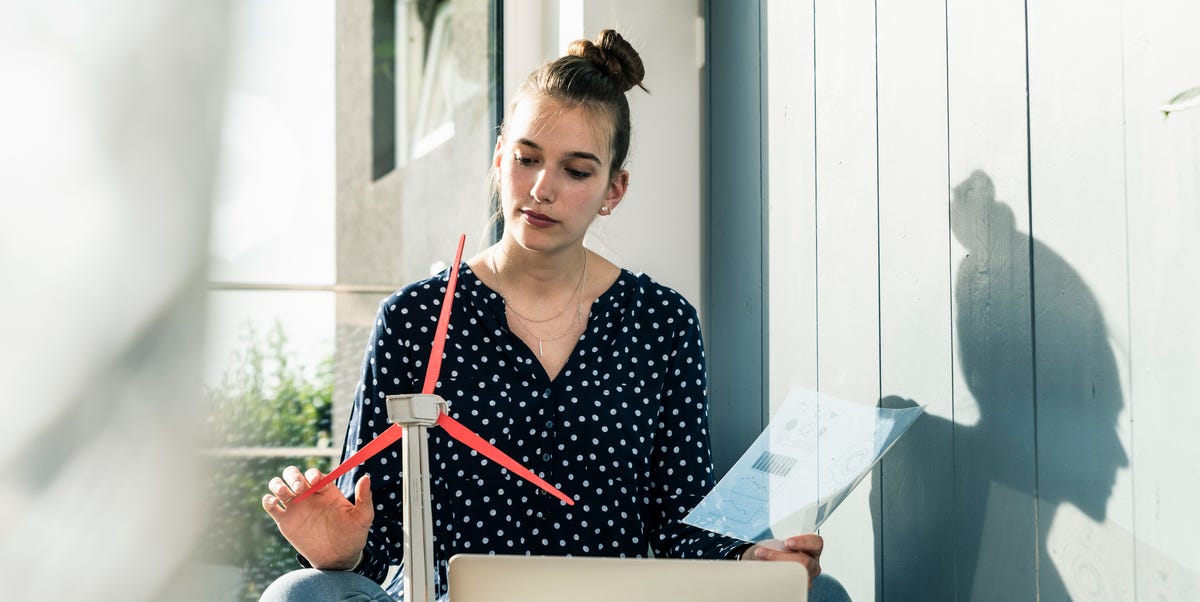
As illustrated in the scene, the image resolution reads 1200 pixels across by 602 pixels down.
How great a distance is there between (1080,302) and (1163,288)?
0.36 ft

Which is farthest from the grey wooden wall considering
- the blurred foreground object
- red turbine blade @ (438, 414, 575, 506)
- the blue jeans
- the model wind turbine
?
the blurred foreground object

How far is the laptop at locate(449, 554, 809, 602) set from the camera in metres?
0.79

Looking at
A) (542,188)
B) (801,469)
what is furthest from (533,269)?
(801,469)

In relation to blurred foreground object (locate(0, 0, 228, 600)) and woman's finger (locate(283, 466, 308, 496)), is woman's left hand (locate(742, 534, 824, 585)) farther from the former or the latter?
blurred foreground object (locate(0, 0, 228, 600))

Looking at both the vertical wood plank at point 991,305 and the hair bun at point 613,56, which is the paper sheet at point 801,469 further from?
the hair bun at point 613,56

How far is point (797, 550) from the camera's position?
3.80ft

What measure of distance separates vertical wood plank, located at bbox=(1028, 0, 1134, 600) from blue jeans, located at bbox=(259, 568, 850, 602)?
0.21 metres

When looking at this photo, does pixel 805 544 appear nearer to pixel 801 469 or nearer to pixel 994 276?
pixel 801 469

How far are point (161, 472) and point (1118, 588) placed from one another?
159cm

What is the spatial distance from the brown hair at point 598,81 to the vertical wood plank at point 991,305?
0.51 m

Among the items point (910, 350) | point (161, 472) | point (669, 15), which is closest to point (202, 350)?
point (161, 472)

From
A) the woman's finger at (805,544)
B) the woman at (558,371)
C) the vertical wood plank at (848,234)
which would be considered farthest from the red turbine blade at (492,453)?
the vertical wood plank at (848,234)

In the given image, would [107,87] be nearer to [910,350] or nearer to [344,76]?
[344,76]

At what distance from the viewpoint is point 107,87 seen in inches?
75.0
